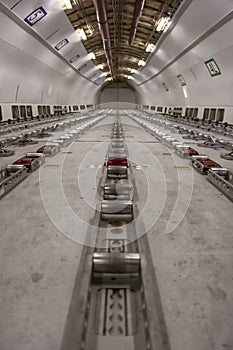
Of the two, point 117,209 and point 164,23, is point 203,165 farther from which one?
point 164,23

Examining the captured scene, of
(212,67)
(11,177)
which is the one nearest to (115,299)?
(11,177)

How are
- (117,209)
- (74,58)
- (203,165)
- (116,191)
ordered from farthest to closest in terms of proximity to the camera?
(74,58) → (203,165) → (116,191) → (117,209)

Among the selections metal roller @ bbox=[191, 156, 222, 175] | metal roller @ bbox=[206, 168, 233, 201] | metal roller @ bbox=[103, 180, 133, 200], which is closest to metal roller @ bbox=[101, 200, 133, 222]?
metal roller @ bbox=[103, 180, 133, 200]

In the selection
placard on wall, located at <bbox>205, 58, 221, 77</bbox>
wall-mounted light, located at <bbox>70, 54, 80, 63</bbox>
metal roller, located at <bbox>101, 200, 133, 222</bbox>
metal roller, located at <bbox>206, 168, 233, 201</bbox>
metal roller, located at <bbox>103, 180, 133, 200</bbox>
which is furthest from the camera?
wall-mounted light, located at <bbox>70, 54, 80, 63</bbox>

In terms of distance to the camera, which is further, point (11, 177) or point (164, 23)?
point (164, 23)

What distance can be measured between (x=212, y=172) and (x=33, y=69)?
14.0 m

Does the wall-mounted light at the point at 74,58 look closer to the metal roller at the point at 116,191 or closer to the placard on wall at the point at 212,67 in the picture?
the placard on wall at the point at 212,67

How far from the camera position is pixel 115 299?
185cm

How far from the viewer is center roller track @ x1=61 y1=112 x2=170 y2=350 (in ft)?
4.89

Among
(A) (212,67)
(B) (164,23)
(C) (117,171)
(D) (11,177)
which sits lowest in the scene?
(C) (117,171)

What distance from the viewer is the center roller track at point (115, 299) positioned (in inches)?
58.7

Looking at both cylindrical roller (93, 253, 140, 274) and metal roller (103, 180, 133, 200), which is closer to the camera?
cylindrical roller (93, 253, 140, 274)

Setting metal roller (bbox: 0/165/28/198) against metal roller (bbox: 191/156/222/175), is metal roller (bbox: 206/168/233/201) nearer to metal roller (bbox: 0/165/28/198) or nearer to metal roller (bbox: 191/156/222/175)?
metal roller (bbox: 191/156/222/175)

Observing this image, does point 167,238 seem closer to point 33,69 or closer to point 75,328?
point 75,328
